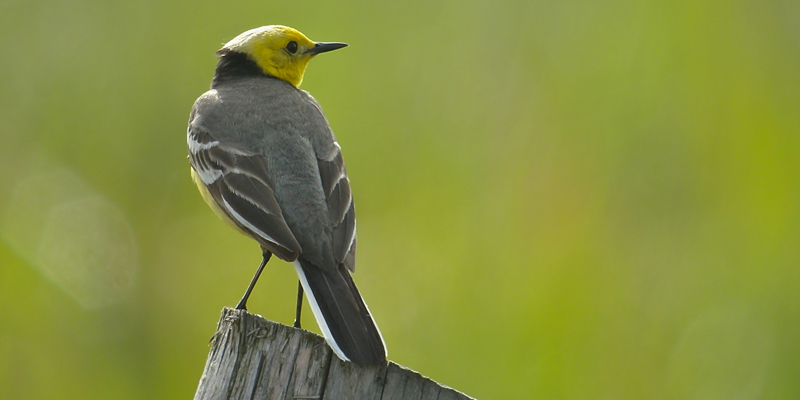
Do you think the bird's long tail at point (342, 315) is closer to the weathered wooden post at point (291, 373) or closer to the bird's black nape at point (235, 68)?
the weathered wooden post at point (291, 373)

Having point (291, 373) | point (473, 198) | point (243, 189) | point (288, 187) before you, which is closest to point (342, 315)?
point (291, 373)

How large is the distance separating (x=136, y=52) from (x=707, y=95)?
5835 millimetres

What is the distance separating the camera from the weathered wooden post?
280cm

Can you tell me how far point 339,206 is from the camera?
4.04 metres

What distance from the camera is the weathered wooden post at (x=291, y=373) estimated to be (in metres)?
2.80

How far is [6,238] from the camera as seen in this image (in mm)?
6984

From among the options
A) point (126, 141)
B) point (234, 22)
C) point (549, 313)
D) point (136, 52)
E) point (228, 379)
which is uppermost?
point (234, 22)

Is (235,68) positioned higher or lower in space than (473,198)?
lower

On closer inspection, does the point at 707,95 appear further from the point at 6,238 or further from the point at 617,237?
the point at 6,238

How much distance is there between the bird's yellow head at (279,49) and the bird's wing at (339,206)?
1.18 m

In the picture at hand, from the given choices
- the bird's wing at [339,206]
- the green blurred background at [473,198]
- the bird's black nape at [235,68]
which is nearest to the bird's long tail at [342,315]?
the bird's wing at [339,206]

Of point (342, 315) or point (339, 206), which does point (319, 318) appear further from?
point (339, 206)

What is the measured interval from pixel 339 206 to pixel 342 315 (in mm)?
970

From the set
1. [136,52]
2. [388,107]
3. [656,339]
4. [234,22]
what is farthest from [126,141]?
[656,339]
